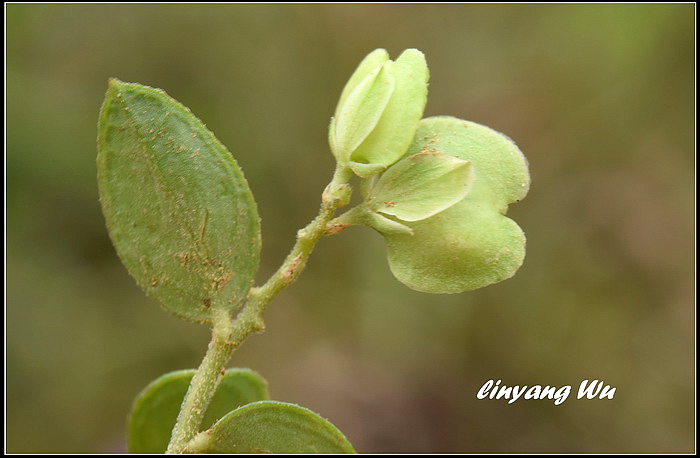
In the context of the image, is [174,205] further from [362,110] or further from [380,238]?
[380,238]

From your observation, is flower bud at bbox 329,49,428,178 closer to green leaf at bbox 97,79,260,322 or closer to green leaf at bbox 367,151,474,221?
green leaf at bbox 367,151,474,221

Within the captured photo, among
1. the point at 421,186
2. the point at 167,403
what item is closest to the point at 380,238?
the point at 167,403

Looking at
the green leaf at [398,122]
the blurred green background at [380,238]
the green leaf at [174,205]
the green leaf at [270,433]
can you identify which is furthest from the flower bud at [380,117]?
the blurred green background at [380,238]

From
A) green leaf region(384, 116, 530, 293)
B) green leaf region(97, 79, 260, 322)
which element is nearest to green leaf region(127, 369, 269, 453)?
green leaf region(97, 79, 260, 322)

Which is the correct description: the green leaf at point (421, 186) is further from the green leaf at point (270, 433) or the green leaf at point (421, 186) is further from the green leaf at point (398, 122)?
the green leaf at point (270, 433)

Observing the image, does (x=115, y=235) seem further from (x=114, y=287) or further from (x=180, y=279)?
(x=114, y=287)
